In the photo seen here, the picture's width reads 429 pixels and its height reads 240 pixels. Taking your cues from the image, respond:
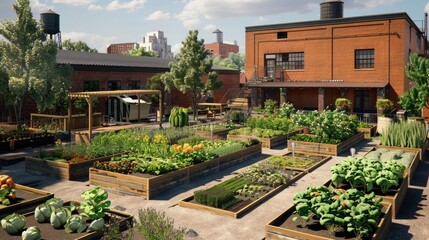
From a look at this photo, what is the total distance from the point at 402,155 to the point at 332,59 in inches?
911

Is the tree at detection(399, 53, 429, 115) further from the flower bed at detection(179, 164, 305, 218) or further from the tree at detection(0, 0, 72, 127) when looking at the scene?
the tree at detection(0, 0, 72, 127)

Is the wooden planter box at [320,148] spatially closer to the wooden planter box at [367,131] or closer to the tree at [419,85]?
the wooden planter box at [367,131]

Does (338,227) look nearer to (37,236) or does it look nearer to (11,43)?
(37,236)

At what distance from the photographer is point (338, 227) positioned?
27.9 ft

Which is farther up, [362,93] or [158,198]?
[362,93]

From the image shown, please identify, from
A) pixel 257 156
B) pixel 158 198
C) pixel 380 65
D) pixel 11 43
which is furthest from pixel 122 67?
pixel 158 198

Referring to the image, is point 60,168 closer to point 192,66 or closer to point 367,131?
point 192,66

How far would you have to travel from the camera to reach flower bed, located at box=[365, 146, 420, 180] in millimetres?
14575

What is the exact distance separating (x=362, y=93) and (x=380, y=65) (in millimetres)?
2883

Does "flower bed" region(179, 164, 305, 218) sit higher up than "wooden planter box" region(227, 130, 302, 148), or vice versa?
"wooden planter box" region(227, 130, 302, 148)

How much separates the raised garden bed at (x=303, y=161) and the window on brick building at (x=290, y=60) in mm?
22168

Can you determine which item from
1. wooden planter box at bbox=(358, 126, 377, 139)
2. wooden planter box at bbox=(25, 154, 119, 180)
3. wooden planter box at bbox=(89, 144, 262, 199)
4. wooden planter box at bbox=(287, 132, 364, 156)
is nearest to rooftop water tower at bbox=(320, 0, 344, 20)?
wooden planter box at bbox=(358, 126, 377, 139)

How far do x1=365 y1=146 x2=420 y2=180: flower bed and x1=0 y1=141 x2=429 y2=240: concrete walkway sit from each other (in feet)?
1.49

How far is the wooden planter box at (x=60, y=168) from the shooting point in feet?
48.4
